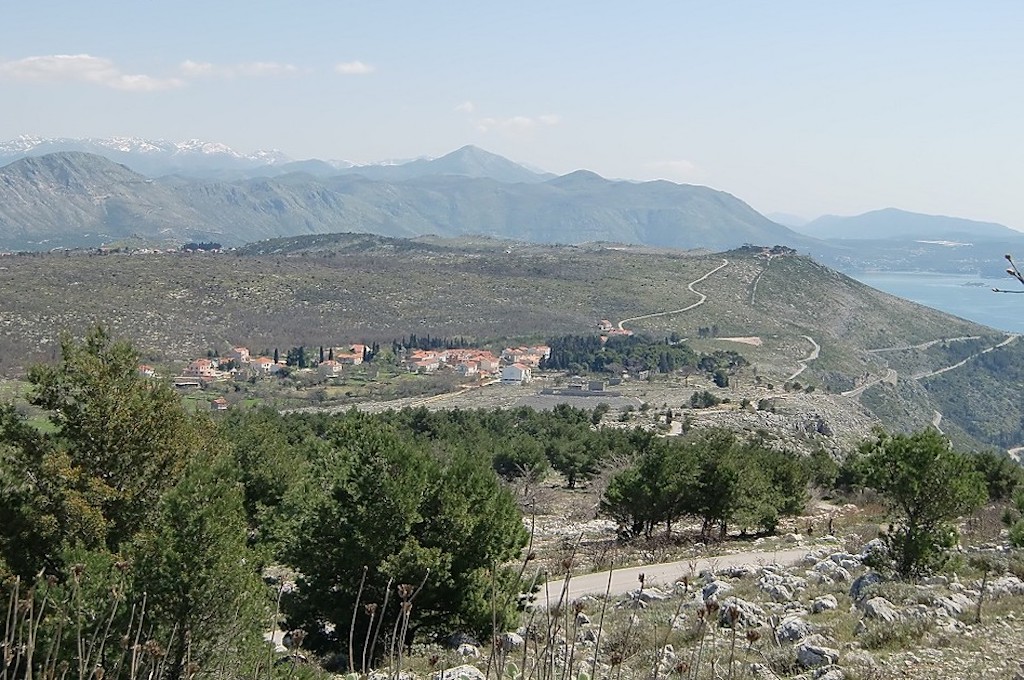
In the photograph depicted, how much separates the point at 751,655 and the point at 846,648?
1.04m

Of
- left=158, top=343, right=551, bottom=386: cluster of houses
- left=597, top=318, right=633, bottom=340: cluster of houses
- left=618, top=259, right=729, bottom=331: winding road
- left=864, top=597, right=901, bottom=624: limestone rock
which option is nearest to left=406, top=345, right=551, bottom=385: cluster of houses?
left=158, top=343, right=551, bottom=386: cluster of houses

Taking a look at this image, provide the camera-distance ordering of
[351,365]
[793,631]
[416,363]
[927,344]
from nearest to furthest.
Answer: [793,631], [351,365], [416,363], [927,344]

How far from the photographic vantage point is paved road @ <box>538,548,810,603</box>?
55.5ft

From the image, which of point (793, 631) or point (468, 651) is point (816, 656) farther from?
point (468, 651)

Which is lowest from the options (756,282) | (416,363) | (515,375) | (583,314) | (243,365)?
(243,365)

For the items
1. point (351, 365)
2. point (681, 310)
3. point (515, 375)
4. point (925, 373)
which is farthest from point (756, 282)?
point (351, 365)

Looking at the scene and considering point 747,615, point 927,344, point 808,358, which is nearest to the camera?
point 747,615

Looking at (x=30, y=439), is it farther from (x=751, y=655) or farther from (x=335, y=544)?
(x=751, y=655)

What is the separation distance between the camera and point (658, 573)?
18.5 metres

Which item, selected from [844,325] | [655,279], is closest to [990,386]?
[844,325]

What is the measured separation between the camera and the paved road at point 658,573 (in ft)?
55.5

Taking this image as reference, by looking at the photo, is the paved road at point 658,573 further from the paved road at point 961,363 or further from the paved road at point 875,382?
the paved road at point 961,363

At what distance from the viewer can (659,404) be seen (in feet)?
232

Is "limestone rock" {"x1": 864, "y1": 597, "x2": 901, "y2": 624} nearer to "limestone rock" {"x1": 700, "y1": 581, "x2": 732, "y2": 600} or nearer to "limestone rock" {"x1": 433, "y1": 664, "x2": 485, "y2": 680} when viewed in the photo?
"limestone rock" {"x1": 700, "y1": 581, "x2": 732, "y2": 600}
